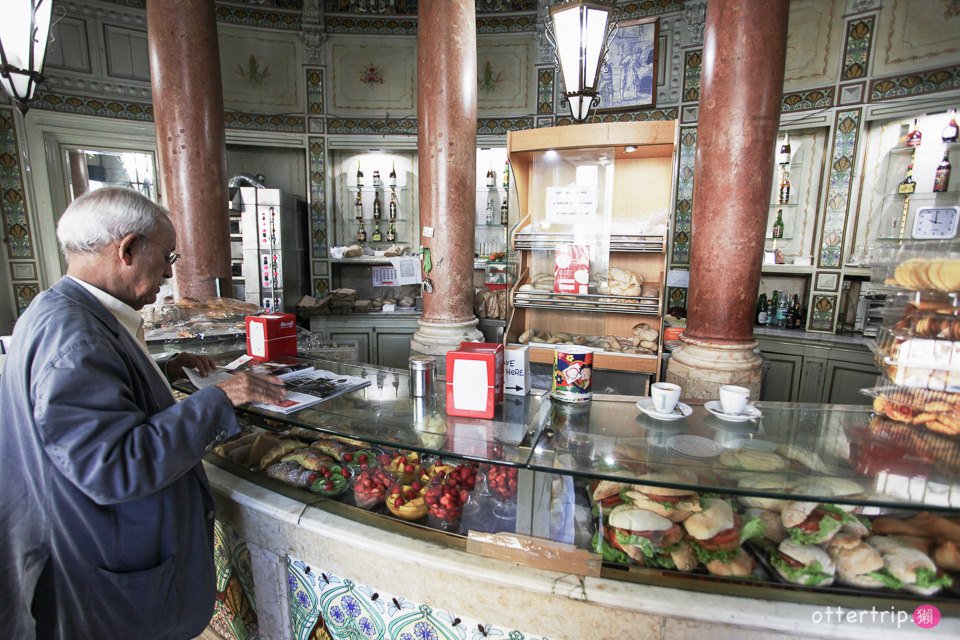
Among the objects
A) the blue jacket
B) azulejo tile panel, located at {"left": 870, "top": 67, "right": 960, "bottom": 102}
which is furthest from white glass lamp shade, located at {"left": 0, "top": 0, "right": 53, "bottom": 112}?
azulejo tile panel, located at {"left": 870, "top": 67, "right": 960, "bottom": 102}

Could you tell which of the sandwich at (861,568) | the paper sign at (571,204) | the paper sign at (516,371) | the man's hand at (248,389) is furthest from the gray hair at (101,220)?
the paper sign at (571,204)

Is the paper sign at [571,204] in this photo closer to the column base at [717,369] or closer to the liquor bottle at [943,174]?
the column base at [717,369]

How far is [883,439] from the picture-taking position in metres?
1.34

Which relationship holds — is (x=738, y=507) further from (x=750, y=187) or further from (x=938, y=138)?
(x=938, y=138)

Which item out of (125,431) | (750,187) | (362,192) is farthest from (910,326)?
(362,192)

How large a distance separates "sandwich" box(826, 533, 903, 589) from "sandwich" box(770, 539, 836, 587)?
0.02 metres

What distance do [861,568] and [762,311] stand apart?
5053mm

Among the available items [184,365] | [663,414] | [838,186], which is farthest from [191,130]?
[838,186]

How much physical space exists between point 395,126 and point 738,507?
275 inches

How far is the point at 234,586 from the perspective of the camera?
180cm

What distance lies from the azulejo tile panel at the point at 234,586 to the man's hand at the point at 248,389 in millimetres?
798

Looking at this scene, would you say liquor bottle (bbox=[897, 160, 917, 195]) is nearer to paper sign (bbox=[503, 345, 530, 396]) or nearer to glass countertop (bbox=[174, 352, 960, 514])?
glass countertop (bbox=[174, 352, 960, 514])

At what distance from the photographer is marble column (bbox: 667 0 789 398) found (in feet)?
8.20

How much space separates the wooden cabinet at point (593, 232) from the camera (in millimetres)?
3389
